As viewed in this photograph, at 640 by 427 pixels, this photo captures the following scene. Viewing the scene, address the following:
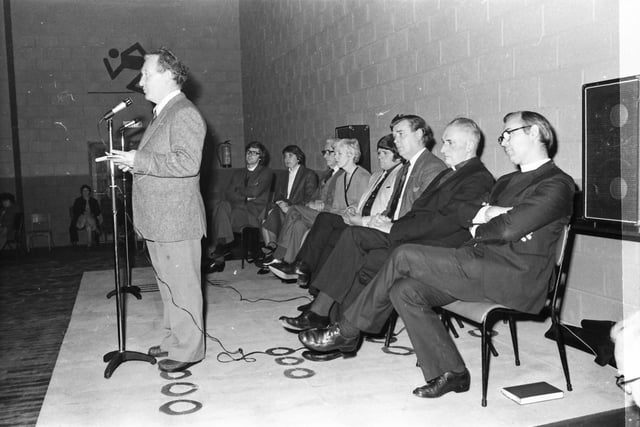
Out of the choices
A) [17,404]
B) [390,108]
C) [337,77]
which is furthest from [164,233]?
[337,77]

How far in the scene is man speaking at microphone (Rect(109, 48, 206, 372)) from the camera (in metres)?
2.76

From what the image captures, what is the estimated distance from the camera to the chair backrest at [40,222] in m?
9.31

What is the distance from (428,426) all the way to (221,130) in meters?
8.47

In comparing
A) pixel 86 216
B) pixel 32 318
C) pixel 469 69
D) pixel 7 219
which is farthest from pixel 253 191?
pixel 86 216

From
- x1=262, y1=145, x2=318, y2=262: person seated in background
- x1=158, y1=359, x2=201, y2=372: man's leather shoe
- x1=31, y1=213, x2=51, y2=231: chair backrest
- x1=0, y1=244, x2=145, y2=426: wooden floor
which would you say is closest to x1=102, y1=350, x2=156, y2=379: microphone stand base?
x1=158, y1=359, x2=201, y2=372: man's leather shoe

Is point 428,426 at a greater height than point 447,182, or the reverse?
point 447,182

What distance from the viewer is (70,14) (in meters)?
9.45

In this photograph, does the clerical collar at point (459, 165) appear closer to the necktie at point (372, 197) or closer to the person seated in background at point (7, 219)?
the necktie at point (372, 197)

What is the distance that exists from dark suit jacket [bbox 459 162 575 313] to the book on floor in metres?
0.34

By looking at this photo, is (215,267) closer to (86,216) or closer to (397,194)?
(397,194)

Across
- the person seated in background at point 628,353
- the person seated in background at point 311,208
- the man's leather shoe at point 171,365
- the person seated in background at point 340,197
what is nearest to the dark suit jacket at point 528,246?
the person seated in background at point 628,353

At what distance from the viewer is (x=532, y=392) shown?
8.30 feet

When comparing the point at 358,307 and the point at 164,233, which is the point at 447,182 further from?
the point at 164,233

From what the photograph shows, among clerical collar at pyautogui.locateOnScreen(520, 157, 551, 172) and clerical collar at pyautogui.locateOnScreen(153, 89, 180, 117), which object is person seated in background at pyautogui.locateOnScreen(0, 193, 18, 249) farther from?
clerical collar at pyautogui.locateOnScreen(520, 157, 551, 172)
